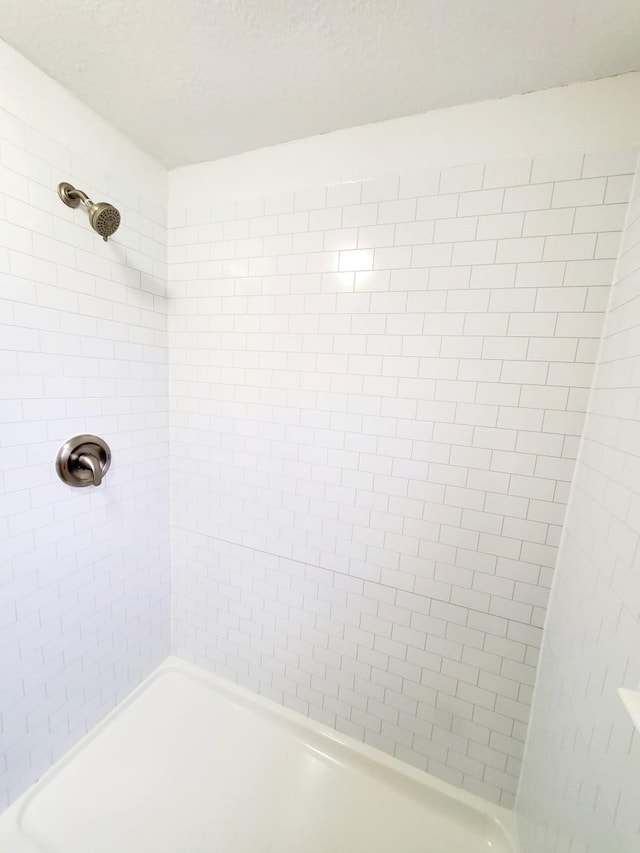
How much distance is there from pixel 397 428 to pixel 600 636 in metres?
0.68

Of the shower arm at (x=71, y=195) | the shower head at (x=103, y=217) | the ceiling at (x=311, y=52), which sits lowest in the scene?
the shower head at (x=103, y=217)

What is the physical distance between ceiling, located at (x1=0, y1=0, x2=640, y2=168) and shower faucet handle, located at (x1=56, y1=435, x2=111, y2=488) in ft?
3.50

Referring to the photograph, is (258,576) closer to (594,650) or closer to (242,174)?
(594,650)

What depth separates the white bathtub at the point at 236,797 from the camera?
1022 mm

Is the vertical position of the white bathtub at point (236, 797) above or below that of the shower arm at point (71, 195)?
below

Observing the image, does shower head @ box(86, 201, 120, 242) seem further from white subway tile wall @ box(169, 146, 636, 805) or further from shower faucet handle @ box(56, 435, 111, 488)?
shower faucet handle @ box(56, 435, 111, 488)

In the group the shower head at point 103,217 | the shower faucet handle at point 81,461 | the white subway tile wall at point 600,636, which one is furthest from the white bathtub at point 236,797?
the shower head at point 103,217

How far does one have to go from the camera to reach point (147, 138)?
3.80ft

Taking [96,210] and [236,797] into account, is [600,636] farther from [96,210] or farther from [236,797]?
[96,210]

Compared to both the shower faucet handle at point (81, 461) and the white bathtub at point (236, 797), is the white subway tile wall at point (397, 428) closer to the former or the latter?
the white bathtub at point (236, 797)

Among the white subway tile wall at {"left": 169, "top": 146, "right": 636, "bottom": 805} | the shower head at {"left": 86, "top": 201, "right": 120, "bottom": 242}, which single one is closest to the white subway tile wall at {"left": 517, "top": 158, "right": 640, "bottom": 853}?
the white subway tile wall at {"left": 169, "top": 146, "right": 636, "bottom": 805}

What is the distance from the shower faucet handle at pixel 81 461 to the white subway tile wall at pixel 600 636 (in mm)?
1386

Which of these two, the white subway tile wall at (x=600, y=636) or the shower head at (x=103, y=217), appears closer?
the white subway tile wall at (x=600, y=636)

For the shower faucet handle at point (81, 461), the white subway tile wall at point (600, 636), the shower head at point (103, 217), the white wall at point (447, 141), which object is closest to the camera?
the white subway tile wall at point (600, 636)
